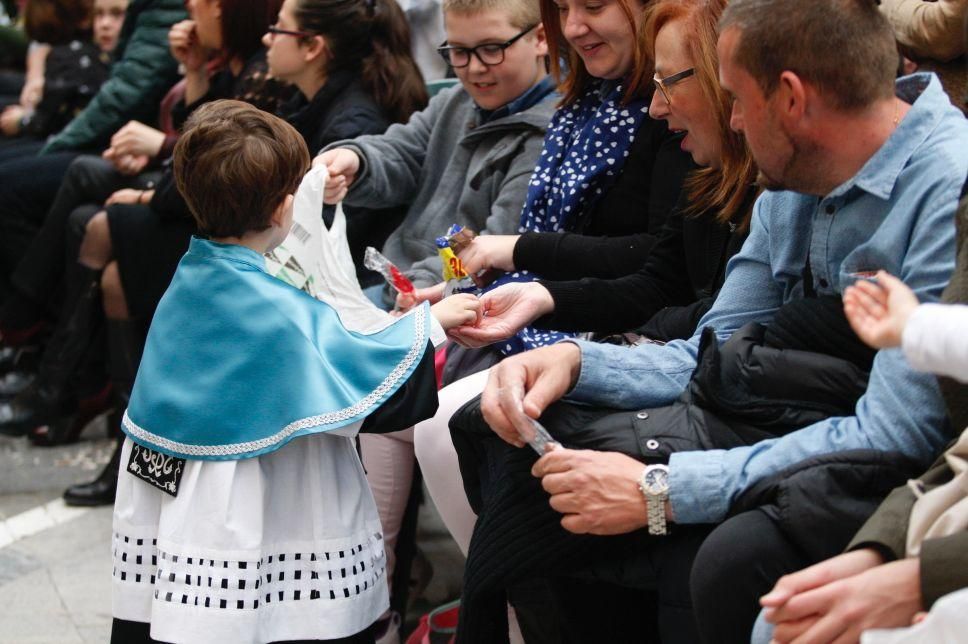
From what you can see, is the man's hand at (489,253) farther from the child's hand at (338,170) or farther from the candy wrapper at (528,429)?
the candy wrapper at (528,429)

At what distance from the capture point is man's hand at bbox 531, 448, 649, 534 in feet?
7.38

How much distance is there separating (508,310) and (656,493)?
1.03 m

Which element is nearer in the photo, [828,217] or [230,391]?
[828,217]

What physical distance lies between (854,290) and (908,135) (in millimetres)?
489

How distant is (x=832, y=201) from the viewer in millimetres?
2348

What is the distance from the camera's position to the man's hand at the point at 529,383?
2.43 metres

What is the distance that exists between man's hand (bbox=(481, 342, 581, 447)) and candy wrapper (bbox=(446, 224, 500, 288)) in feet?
3.02

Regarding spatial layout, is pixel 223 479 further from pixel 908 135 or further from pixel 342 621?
pixel 908 135

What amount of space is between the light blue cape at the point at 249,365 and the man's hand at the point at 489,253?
2.26ft

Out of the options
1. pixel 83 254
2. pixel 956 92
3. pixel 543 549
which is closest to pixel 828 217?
pixel 543 549

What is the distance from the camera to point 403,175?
407cm

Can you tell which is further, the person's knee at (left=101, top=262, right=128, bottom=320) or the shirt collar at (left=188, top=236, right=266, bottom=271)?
the person's knee at (left=101, top=262, right=128, bottom=320)

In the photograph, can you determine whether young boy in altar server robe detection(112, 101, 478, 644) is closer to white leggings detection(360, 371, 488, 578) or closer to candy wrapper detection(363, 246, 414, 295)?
white leggings detection(360, 371, 488, 578)

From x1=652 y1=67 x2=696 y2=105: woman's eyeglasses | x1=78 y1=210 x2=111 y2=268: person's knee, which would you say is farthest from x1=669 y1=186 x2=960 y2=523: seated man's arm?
x1=78 y1=210 x2=111 y2=268: person's knee
